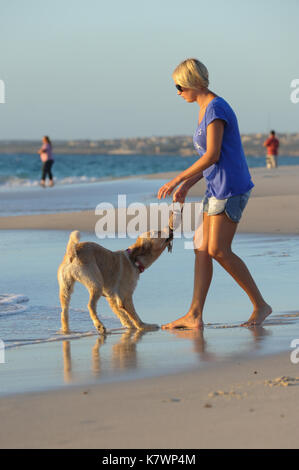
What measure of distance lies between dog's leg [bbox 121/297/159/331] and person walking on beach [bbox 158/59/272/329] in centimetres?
12

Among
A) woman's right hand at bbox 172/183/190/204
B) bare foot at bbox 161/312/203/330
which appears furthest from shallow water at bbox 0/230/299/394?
woman's right hand at bbox 172/183/190/204

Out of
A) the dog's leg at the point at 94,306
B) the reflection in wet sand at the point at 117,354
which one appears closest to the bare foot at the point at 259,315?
the reflection in wet sand at the point at 117,354

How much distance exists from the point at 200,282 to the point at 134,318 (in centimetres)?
55

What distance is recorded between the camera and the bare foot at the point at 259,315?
5.20 meters

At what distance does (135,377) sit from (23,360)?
2.79ft

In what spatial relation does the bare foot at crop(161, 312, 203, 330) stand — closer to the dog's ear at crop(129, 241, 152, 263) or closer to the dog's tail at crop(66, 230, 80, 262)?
the dog's ear at crop(129, 241, 152, 263)

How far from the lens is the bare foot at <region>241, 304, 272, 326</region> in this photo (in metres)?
5.20

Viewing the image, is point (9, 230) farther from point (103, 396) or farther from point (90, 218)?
point (103, 396)

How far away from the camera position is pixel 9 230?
38.5ft

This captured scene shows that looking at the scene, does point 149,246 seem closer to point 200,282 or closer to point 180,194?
point 200,282

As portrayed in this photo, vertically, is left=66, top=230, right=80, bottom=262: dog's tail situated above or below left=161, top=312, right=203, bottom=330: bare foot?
above

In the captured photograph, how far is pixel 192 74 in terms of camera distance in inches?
204

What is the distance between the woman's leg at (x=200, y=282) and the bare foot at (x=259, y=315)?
36 cm

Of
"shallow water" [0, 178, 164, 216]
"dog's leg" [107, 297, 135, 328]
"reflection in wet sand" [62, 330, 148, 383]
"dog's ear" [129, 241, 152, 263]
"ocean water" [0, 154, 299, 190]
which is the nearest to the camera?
"reflection in wet sand" [62, 330, 148, 383]
